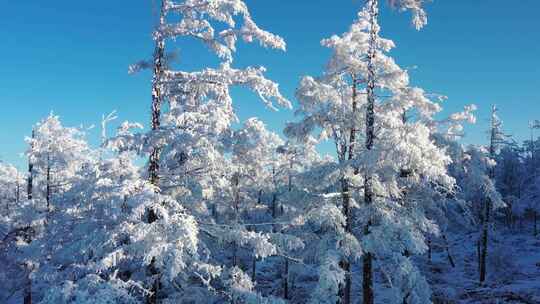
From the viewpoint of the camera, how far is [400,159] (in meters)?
11.4

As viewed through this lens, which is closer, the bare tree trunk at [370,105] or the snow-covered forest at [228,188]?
the snow-covered forest at [228,188]

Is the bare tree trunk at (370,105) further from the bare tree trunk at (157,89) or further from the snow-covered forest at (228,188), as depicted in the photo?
the bare tree trunk at (157,89)

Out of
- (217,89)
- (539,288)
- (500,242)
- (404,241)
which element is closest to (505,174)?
(500,242)

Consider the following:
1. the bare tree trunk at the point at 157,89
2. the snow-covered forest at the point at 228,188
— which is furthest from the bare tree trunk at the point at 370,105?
the bare tree trunk at the point at 157,89

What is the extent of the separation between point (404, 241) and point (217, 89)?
736cm

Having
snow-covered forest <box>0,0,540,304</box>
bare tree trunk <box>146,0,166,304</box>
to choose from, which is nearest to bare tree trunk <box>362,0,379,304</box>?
snow-covered forest <box>0,0,540,304</box>

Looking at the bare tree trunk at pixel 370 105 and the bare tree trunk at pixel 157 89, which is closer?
the bare tree trunk at pixel 157 89

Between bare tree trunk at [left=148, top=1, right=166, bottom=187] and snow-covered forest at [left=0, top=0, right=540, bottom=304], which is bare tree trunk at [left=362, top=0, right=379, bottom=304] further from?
bare tree trunk at [left=148, top=1, right=166, bottom=187]

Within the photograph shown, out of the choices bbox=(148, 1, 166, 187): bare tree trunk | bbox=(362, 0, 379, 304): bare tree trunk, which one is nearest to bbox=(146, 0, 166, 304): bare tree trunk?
bbox=(148, 1, 166, 187): bare tree trunk

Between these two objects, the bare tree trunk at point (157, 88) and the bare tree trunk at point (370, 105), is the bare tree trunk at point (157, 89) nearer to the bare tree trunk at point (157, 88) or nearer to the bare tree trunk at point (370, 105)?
the bare tree trunk at point (157, 88)

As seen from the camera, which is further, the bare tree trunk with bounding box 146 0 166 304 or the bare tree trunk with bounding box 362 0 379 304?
the bare tree trunk with bounding box 362 0 379 304

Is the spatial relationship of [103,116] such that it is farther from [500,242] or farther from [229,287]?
[500,242]

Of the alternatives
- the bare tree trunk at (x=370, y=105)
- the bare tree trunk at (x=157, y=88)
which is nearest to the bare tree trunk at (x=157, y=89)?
the bare tree trunk at (x=157, y=88)

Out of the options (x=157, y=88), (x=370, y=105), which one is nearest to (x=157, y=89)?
(x=157, y=88)
